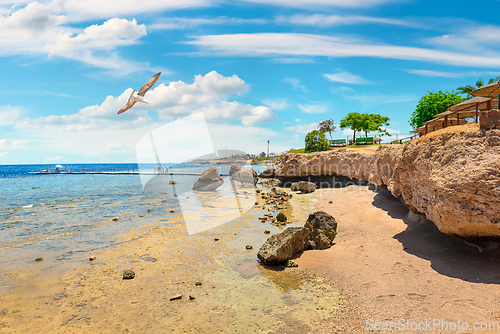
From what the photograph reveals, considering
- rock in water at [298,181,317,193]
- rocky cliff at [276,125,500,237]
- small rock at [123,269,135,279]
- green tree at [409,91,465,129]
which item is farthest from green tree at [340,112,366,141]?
small rock at [123,269,135,279]

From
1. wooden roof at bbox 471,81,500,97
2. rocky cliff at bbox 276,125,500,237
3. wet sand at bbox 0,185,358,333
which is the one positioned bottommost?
wet sand at bbox 0,185,358,333

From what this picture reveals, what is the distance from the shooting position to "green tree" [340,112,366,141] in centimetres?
6184

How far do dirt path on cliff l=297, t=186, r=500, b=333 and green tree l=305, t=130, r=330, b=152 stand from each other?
47.2 meters

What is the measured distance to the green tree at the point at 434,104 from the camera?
1608 inches

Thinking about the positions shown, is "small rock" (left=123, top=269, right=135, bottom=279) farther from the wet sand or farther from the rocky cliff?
the rocky cliff

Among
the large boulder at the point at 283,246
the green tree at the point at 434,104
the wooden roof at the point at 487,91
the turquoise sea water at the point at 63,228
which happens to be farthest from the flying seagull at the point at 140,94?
the green tree at the point at 434,104

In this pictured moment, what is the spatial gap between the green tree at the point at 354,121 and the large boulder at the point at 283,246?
→ 56.8m

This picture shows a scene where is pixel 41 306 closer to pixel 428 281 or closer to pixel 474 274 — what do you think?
pixel 428 281

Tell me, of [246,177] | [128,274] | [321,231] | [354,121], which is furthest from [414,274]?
[354,121]

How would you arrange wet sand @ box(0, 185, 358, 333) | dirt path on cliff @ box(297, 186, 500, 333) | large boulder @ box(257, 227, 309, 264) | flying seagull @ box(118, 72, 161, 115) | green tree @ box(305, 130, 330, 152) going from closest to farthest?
dirt path on cliff @ box(297, 186, 500, 333) < wet sand @ box(0, 185, 358, 333) < large boulder @ box(257, 227, 309, 264) < flying seagull @ box(118, 72, 161, 115) < green tree @ box(305, 130, 330, 152)

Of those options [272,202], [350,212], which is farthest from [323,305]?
[272,202]

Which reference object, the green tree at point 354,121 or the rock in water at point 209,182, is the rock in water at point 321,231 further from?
the green tree at point 354,121

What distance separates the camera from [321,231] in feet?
39.0

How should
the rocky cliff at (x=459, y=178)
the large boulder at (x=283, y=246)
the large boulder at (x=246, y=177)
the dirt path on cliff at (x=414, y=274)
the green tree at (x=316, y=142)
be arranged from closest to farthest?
1. the dirt path on cliff at (x=414, y=274)
2. the rocky cliff at (x=459, y=178)
3. the large boulder at (x=283, y=246)
4. the large boulder at (x=246, y=177)
5. the green tree at (x=316, y=142)
